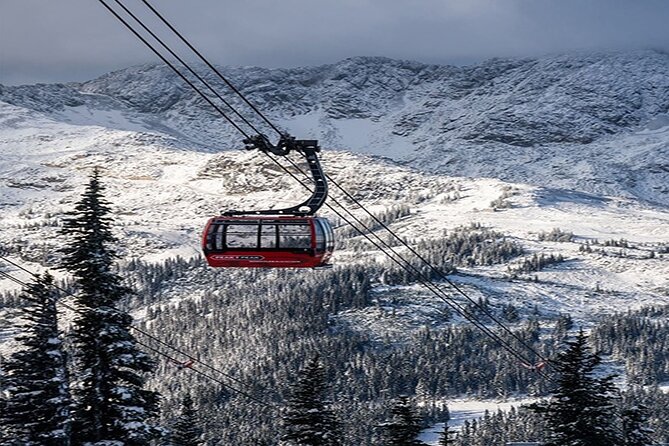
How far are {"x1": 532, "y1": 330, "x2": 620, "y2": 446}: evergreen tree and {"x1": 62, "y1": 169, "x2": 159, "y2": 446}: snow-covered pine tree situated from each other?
661 inches

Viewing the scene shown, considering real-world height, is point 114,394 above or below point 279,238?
below

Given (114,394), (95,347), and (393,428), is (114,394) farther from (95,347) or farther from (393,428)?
(393,428)

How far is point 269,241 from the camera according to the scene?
4728 centimetres

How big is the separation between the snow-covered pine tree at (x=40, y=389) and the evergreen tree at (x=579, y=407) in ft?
64.5

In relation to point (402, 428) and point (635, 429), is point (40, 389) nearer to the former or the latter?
point (402, 428)

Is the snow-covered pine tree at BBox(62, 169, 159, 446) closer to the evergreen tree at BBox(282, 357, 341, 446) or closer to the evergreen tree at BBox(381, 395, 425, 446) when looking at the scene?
the evergreen tree at BBox(282, 357, 341, 446)

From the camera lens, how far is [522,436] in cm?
19262

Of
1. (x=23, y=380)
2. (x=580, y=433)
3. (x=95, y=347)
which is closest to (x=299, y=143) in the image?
(x=95, y=347)

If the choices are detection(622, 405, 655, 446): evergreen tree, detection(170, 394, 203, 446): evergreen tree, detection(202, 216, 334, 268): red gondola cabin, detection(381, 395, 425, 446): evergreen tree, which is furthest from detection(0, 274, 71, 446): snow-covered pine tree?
detection(622, 405, 655, 446): evergreen tree

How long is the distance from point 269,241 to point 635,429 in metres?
19.5

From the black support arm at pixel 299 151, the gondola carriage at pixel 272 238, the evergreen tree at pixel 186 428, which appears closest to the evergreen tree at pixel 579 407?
the black support arm at pixel 299 151

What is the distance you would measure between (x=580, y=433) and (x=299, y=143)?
1685 centimetres

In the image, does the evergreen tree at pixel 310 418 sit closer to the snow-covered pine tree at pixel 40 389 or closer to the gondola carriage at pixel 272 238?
the gondola carriage at pixel 272 238

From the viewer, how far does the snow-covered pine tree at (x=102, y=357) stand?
34688 mm
